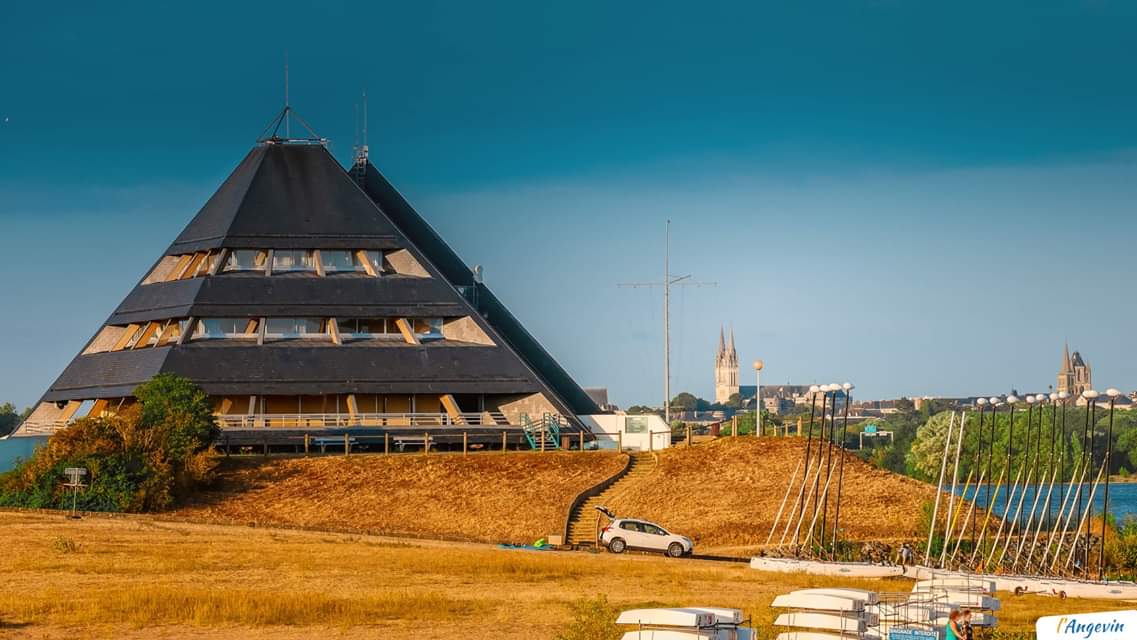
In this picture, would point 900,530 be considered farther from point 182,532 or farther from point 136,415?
point 136,415

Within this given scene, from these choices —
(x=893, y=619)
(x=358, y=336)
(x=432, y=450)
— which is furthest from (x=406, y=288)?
(x=893, y=619)


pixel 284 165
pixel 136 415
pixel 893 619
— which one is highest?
pixel 284 165

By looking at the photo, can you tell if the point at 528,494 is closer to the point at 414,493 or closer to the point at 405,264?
the point at 414,493

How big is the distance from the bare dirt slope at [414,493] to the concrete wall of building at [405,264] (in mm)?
11666

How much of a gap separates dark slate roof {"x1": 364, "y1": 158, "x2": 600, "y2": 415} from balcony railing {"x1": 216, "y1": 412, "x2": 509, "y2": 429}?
4.02 m

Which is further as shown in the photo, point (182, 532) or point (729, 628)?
point (182, 532)

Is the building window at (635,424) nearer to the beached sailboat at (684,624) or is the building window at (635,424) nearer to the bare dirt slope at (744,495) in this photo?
the bare dirt slope at (744,495)

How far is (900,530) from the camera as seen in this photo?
5562 centimetres

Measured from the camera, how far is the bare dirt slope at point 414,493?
56.7 metres

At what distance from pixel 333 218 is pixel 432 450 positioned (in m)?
12.1

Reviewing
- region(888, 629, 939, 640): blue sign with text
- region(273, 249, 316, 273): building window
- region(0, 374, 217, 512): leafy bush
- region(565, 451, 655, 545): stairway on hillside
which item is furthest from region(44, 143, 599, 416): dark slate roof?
region(888, 629, 939, 640): blue sign with text

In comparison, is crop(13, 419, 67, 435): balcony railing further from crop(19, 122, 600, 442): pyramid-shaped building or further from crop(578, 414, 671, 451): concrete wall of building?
crop(578, 414, 671, 451): concrete wall of building

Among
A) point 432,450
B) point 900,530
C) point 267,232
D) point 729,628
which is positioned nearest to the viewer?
point 729,628

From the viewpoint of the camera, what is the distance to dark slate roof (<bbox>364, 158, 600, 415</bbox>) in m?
74.8
